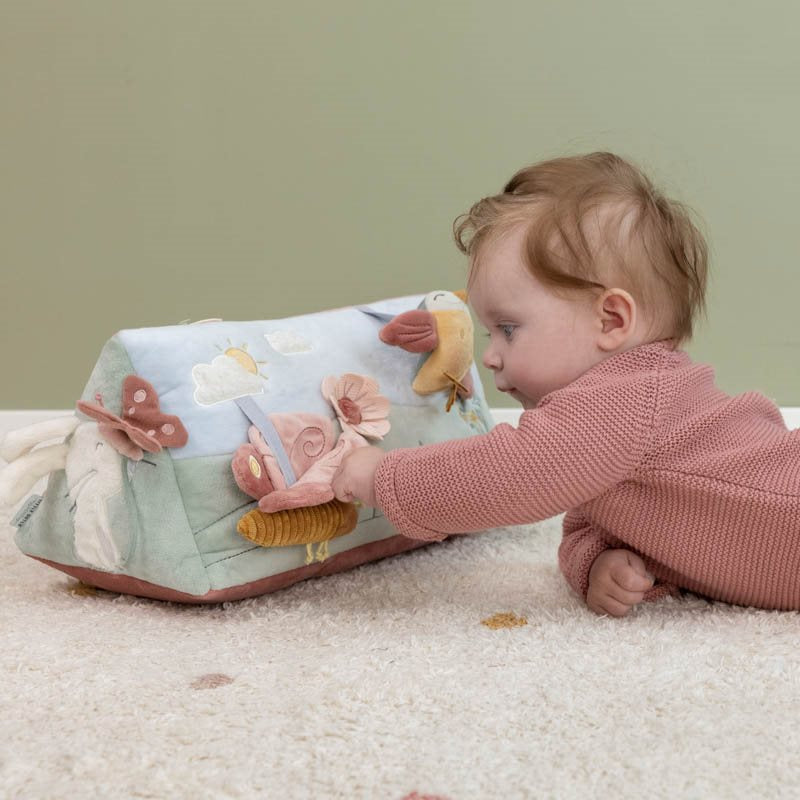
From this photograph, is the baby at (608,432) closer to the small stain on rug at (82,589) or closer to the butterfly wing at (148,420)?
the butterfly wing at (148,420)

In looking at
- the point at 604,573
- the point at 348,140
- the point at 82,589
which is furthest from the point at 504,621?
the point at 348,140

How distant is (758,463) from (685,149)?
95cm

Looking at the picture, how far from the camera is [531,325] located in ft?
3.25

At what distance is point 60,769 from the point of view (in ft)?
2.08

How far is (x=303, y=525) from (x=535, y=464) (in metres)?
0.26

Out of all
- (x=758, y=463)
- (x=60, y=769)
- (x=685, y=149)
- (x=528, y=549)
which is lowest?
(x=528, y=549)

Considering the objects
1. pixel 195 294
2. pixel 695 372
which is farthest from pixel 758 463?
pixel 195 294

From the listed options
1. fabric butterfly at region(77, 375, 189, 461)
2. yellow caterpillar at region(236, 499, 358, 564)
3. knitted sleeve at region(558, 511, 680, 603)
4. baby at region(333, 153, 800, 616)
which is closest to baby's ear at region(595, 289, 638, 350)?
baby at region(333, 153, 800, 616)

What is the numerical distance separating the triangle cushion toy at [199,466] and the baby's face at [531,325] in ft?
0.61

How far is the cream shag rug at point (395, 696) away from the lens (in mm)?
615

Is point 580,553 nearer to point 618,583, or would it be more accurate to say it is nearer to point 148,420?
point 618,583

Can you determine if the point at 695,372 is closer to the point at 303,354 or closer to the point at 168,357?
the point at 303,354

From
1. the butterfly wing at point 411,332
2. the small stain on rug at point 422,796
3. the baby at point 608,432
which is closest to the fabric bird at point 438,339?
the butterfly wing at point 411,332

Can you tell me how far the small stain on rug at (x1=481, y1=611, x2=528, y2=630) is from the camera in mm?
932
